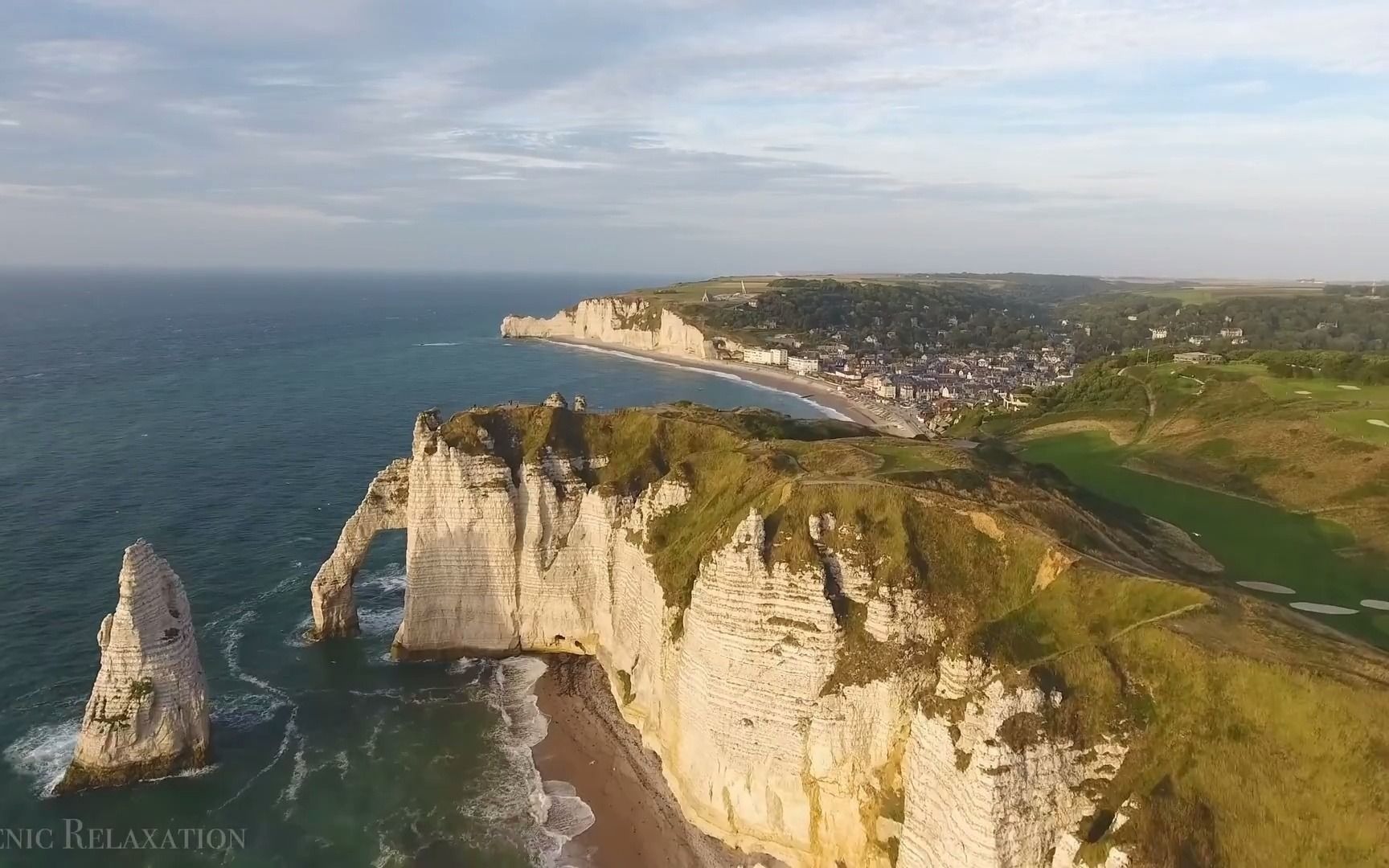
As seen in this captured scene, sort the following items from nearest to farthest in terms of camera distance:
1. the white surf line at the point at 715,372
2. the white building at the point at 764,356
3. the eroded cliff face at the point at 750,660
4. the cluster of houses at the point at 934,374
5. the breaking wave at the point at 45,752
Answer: the eroded cliff face at the point at 750,660, the breaking wave at the point at 45,752, the white surf line at the point at 715,372, the cluster of houses at the point at 934,374, the white building at the point at 764,356

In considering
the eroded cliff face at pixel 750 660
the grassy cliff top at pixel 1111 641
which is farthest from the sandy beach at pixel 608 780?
the grassy cliff top at pixel 1111 641

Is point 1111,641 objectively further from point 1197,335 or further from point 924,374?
point 1197,335

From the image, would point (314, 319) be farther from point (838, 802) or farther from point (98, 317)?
point (838, 802)

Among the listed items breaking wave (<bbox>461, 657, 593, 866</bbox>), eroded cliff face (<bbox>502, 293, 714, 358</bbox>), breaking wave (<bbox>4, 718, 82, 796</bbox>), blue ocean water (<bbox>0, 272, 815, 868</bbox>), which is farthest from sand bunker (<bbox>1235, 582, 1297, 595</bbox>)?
eroded cliff face (<bbox>502, 293, 714, 358</bbox>)

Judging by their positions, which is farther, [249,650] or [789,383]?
[789,383]

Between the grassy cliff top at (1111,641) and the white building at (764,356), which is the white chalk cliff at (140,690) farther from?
the white building at (764,356)

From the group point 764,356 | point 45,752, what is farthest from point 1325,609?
point 764,356
